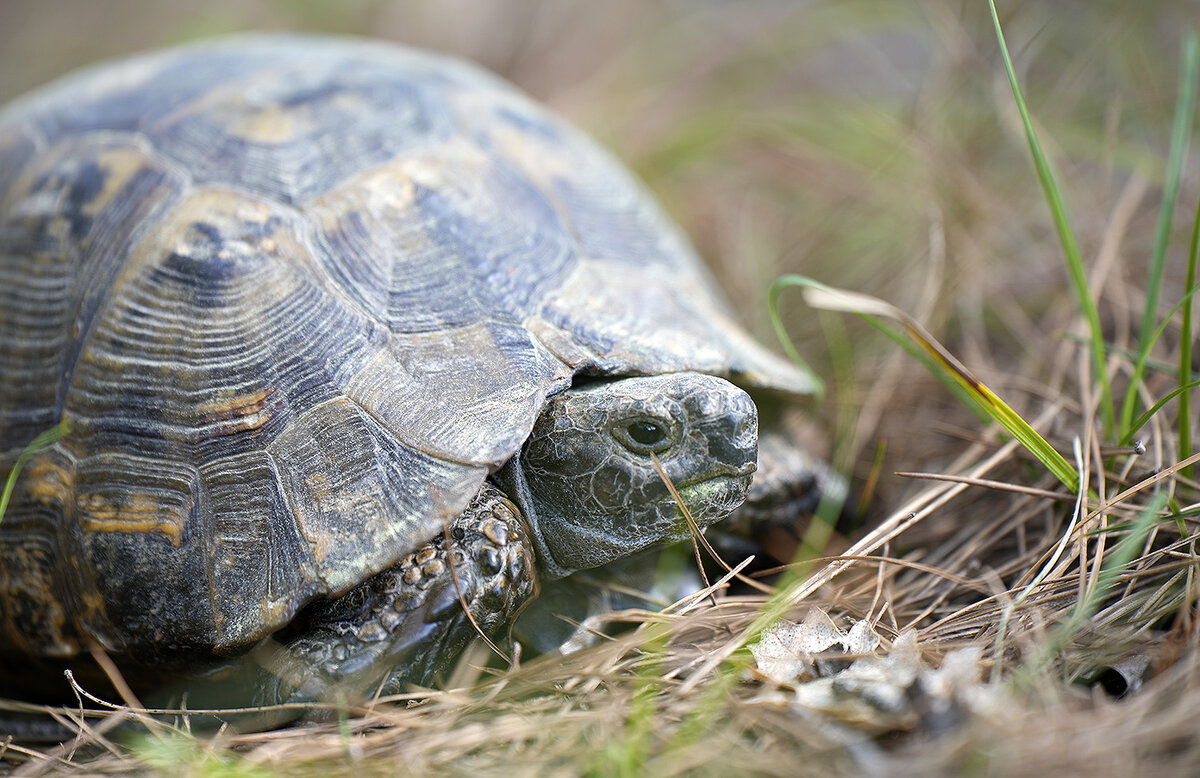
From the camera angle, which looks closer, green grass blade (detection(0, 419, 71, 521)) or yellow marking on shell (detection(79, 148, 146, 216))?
green grass blade (detection(0, 419, 71, 521))

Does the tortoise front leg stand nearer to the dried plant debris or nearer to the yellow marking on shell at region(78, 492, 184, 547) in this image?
the yellow marking on shell at region(78, 492, 184, 547)

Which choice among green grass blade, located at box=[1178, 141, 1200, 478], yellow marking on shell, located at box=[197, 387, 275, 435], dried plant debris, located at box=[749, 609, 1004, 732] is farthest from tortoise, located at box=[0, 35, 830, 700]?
green grass blade, located at box=[1178, 141, 1200, 478]

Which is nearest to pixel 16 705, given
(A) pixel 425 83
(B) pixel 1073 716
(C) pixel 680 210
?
(A) pixel 425 83

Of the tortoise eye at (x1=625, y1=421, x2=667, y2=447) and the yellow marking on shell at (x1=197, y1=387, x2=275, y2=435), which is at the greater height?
the tortoise eye at (x1=625, y1=421, x2=667, y2=447)

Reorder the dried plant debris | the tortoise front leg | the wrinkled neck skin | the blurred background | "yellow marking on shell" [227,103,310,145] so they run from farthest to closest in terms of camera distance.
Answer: the blurred background < "yellow marking on shell" [227,103,310,145] < the wrinkled neck skin < the tortoise front leg < the dried plant debris

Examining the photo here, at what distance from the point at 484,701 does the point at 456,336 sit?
0.97 m

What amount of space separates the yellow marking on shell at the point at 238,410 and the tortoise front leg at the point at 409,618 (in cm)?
52

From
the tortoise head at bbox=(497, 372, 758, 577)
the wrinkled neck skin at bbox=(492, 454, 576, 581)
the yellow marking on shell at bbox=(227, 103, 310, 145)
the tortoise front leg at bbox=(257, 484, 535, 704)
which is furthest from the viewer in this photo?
the yellow marking on shell at bbox=(227, 103, 310, 145)

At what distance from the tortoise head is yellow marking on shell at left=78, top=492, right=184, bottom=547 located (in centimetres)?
89

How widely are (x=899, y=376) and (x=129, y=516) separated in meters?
2.77

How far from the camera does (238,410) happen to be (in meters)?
→ 2.22

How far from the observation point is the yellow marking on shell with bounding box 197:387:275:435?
2201 mm

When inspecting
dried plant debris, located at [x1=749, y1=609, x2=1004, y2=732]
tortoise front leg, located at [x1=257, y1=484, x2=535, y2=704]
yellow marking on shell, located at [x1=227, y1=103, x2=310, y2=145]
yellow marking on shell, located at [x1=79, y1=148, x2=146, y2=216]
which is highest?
yellow marking on shell, located at [x1=227, y1=103, x2=310, y2=145]

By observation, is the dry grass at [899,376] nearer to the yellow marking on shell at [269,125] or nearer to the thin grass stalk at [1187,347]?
the thin grass stalk at [1187,347]
